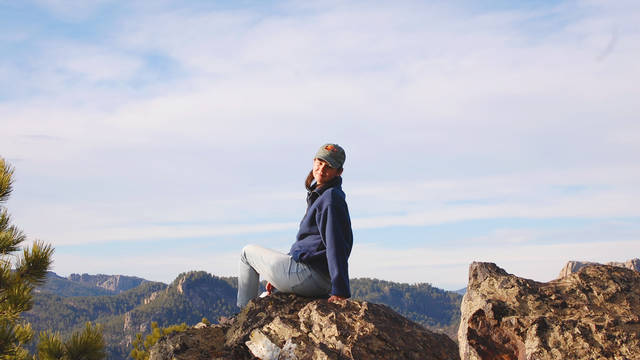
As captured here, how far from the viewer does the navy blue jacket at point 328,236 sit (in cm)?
796

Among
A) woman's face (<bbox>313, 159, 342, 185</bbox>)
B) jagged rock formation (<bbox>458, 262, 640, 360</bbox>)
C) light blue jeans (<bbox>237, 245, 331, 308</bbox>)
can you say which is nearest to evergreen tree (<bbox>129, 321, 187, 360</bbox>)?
light blue jeans (<bbox>237, 245, 331, 308</bbox>)

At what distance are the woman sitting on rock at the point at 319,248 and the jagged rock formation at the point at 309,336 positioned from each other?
0.88 ft

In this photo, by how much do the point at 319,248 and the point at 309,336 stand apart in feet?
4.84

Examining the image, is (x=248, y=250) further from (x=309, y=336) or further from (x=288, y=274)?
(x=309, y=336)

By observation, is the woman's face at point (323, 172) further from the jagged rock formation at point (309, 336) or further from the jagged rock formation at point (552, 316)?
the jagged rock formation at point (552, 316)

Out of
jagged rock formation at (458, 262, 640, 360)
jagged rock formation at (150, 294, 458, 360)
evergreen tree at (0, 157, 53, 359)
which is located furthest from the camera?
evergreen tree at (0, 157, 53, 359)

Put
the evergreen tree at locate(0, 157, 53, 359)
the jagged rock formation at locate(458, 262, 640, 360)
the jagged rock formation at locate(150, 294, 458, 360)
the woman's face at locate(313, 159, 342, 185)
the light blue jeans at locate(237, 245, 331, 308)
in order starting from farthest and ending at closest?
1. the evergreen tree at locate(0, 157, 53, 359)
2. the woman's face at locate(313, 159, 342, 185)
3. the light blue jeans at locate(237, 245, 331, 308)
4. the jagged rock formation at locate(150, 294, 458, 360)
5. the jagged rock formation at locate(458, 262, 640, 360)

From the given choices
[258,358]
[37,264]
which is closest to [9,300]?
[37,264]

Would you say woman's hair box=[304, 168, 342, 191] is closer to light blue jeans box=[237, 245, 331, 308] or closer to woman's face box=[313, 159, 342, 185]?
woman's face box=[313, 159, 342, 185]

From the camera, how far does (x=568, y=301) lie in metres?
7.02

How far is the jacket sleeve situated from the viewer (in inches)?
312

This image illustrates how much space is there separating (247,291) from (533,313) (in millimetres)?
4097

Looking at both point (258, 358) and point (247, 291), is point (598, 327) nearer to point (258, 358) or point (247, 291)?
point (258, 358)

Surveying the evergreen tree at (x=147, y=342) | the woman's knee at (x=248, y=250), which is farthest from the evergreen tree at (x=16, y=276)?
the woman's knee at (x=248, y=250)
